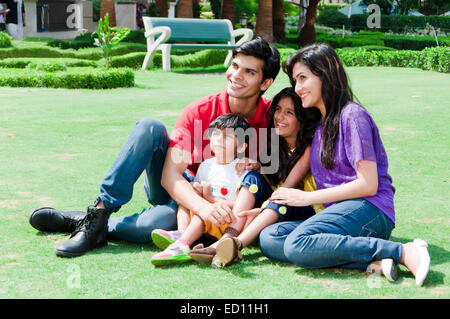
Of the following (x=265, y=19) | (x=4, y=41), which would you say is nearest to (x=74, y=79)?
(x=4, y=41)

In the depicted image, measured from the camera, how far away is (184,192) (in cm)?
345

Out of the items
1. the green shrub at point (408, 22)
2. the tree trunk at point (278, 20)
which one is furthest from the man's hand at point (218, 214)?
the green shrub at point (408, 22)

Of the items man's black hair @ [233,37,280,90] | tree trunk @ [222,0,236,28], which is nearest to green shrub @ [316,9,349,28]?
tree trunk @ [222,0,236,28]

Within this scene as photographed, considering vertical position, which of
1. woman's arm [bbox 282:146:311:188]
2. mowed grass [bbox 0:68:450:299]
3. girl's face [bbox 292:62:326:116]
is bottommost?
mowed grass [bbox 0:68:450:299]

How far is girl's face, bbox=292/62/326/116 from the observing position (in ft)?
10.8

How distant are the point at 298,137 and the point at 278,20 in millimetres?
22341

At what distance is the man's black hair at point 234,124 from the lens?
3512 mm

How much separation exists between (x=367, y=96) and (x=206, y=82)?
14.0ft

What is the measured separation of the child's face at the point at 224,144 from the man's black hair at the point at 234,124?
0.08 ft

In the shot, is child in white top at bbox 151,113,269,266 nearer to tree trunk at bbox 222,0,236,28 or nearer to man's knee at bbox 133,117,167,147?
man's knee at bbox 133,117,167,147

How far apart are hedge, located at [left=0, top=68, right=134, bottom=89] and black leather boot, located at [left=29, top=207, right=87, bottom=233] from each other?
28.5 ft

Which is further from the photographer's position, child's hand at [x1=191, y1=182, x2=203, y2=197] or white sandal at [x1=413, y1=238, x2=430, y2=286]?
child's hand at [x1=191, y1=182, x2=203, y2=197]

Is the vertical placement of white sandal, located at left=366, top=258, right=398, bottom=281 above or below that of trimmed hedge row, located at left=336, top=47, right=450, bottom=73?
below

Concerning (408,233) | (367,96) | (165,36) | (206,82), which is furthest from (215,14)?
(408,233)
